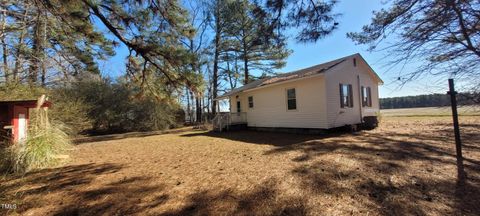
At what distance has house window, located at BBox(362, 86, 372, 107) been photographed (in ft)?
40.0

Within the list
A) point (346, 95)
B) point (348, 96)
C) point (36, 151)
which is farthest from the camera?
point (348, 96)

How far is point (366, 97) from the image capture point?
12453 mm

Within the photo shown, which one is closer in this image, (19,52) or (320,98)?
(19,52)

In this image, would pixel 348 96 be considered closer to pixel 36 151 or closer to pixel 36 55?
pixel 36 151

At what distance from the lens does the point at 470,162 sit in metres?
4.59

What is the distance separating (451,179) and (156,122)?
18.0 metres

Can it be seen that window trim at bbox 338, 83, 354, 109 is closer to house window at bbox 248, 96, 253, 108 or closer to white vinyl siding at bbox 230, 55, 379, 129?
white vinyl siding at bbox 230, 55, 379, 129

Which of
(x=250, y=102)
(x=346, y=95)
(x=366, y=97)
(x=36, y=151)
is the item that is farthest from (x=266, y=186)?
(x=366, y=97)

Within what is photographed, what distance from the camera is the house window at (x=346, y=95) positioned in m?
10.6

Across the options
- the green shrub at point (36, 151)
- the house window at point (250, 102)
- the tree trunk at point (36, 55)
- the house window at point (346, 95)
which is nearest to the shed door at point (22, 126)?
the green shrub at point (36, 151)

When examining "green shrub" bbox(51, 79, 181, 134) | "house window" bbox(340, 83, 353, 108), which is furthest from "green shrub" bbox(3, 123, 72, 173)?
"house window" bbox(340, 83, 353, 108)

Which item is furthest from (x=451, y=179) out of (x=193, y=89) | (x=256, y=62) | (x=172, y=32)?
(x=256, y=62)

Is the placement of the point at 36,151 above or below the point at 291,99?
below

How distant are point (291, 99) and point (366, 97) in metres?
4.70
